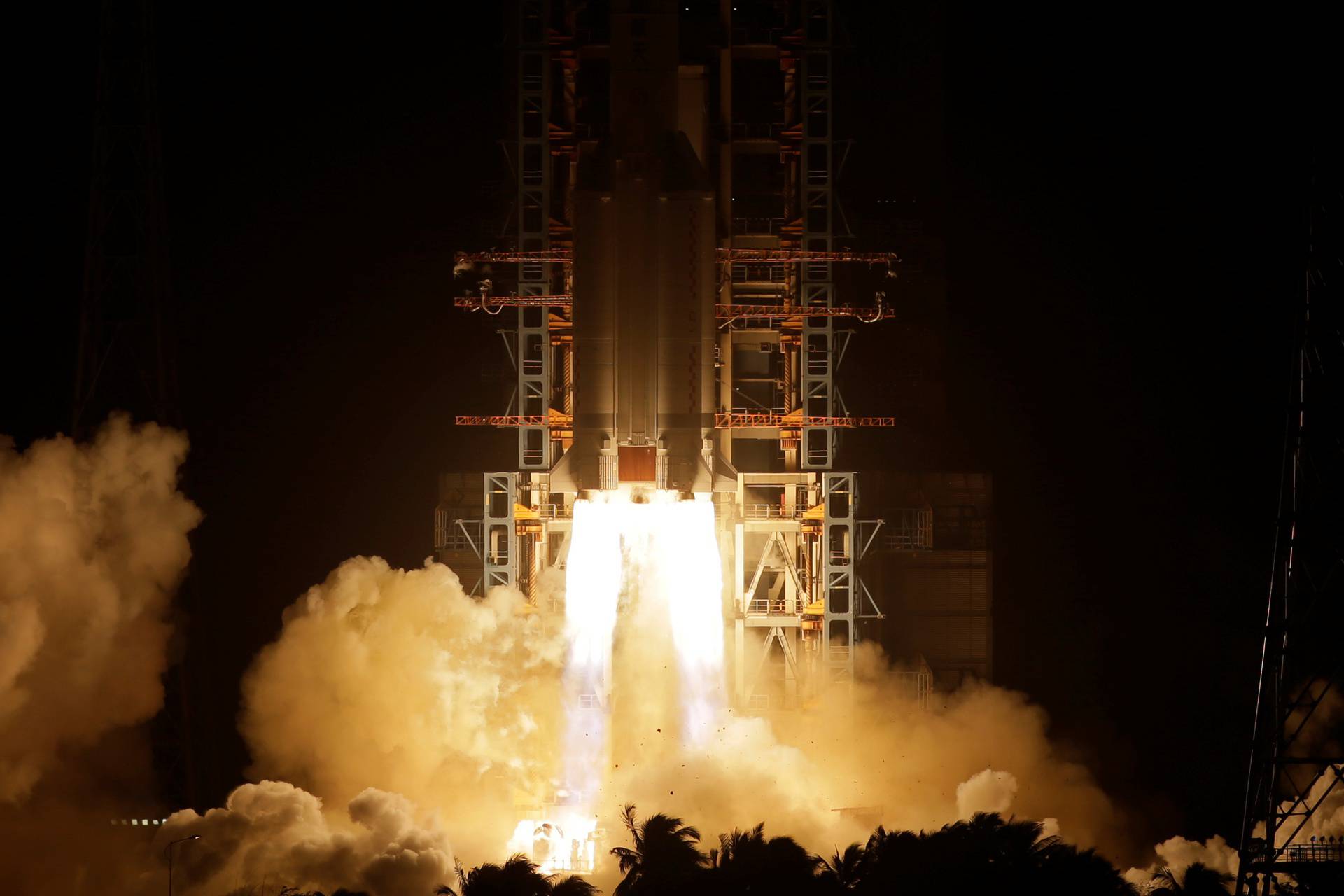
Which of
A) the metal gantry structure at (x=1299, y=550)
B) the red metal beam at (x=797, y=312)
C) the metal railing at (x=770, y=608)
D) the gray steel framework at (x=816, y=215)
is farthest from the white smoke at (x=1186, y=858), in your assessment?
the red metal beam at (x=797, y=312)

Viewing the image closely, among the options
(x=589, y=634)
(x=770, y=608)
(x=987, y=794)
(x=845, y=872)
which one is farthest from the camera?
(x=770, y=608)

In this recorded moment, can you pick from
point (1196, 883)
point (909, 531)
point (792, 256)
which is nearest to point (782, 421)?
point (792, 256)

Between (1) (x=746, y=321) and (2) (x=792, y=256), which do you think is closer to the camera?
(2) (x=792, y=256)

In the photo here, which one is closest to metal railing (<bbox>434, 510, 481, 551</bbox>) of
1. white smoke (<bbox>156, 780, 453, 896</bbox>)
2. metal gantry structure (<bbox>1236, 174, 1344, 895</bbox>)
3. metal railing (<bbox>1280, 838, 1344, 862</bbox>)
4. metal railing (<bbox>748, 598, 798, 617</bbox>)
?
metal railing (<bbox>748, 598, 798, 617</bbox>)

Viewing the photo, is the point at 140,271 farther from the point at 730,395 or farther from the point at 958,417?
the point at 958,417

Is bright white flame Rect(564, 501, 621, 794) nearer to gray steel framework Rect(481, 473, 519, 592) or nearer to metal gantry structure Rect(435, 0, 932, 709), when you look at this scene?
metal gantry structure Rect(435, 0, 932, 709)

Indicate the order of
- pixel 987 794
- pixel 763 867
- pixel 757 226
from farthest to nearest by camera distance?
1. pixel 757 226
2. pixel 987 794
3. pixel 763 867

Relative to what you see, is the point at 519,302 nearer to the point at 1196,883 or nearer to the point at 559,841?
the point at 559,841

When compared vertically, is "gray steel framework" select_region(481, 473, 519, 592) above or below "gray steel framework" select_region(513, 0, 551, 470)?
below
